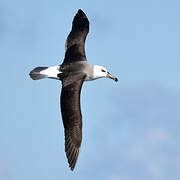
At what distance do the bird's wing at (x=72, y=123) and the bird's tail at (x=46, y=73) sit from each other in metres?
0.95

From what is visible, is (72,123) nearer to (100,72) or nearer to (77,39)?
(100,72)

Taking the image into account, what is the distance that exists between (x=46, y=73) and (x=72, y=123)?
214 cm

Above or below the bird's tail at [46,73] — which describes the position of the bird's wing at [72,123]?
below

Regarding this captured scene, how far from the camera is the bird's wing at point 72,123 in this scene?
21.9 m

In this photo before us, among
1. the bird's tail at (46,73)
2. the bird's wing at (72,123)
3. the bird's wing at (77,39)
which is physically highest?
the bird's wing at (77,39)

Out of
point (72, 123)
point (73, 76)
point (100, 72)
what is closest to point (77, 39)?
point (100, 72)

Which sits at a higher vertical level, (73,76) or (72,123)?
(73,76)

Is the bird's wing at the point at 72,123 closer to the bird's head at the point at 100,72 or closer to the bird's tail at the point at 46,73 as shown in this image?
the bird's tail at the point at 46,73

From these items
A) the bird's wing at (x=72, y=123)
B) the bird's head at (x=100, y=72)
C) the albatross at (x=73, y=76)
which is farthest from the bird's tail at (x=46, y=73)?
the bird's head at (x=100, y=72)

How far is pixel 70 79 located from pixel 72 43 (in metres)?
2.35

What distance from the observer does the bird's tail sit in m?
22.8

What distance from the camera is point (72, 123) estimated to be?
21.9 metres

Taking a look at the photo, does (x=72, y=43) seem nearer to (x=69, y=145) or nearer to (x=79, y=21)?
(x=79, y=21)

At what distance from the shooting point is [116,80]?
24.4m
